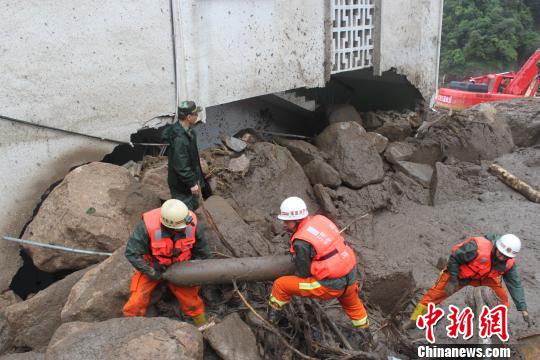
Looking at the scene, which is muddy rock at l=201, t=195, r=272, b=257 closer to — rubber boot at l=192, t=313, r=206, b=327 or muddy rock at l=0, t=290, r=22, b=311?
rubber boot at l=192, t=313, r=206, b=327

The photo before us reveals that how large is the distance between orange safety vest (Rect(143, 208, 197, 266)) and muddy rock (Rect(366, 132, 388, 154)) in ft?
16.5

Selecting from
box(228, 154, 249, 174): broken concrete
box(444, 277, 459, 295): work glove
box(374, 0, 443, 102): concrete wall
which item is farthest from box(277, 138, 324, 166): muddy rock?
box(444, 277, 459, 295): work glove

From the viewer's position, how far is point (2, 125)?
16.0 ft

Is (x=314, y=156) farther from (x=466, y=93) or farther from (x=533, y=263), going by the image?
(x=466, y=93)

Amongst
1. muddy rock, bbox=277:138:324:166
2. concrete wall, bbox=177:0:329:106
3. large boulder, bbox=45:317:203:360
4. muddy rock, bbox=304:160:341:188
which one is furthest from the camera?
muddy rock, bbox=277:138:324:166

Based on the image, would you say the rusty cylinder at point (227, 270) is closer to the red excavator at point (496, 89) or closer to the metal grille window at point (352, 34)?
the metal grille window at point (352, 34)

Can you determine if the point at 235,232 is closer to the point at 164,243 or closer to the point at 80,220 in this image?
the point at 164,243

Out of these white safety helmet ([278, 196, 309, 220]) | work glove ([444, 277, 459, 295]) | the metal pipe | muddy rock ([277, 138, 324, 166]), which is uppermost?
white safety helmet ([278, 196, 309, 220])

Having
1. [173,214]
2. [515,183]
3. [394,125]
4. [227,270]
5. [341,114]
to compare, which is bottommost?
[515,183]

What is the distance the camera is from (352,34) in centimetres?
841

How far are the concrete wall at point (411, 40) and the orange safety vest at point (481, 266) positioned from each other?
4.71 metres

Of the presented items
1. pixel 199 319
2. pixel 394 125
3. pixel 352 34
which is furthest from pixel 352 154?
pixel 199 319

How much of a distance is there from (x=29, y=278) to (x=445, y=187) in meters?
6.43

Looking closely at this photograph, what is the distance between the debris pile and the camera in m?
4.20
